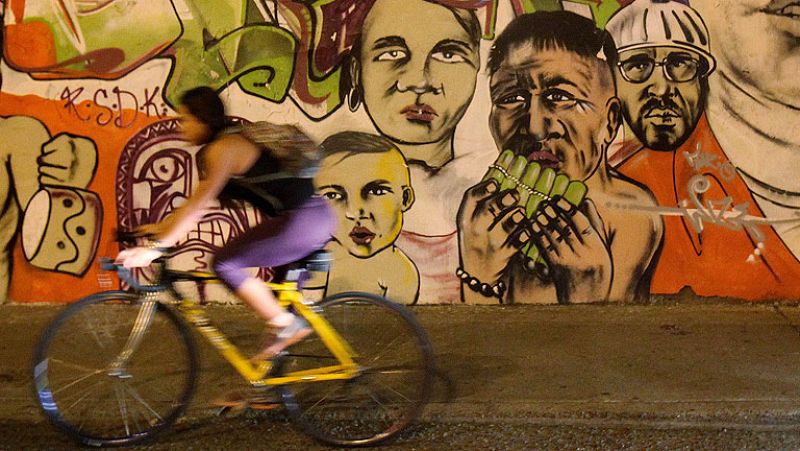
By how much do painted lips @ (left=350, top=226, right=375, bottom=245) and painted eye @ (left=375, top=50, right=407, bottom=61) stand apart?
1.29m

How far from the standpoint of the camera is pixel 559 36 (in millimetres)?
5922

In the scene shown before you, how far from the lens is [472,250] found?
243 inches

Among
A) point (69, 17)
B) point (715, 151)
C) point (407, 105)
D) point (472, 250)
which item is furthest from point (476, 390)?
point (69, 17)

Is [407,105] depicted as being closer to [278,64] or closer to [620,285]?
[278,64]

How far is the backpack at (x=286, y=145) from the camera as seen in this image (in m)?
3.67

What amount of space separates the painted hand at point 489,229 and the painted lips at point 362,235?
27.1 inches

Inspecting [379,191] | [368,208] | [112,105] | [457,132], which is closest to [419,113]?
[457,132]

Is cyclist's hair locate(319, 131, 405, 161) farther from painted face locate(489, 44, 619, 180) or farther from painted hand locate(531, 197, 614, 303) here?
painted hand locate(531, 197, 614, 303)

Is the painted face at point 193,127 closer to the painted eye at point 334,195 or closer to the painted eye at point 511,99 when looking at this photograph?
the painted eye at point 334,195

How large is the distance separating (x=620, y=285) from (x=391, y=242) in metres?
1.79

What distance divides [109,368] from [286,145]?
1411mm

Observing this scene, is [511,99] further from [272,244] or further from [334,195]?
[272,244]

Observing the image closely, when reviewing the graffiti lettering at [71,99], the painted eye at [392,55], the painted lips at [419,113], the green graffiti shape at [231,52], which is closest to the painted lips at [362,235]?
the painted lips at [419,113]

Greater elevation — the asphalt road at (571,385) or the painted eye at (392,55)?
the painted eye at (392,55)
